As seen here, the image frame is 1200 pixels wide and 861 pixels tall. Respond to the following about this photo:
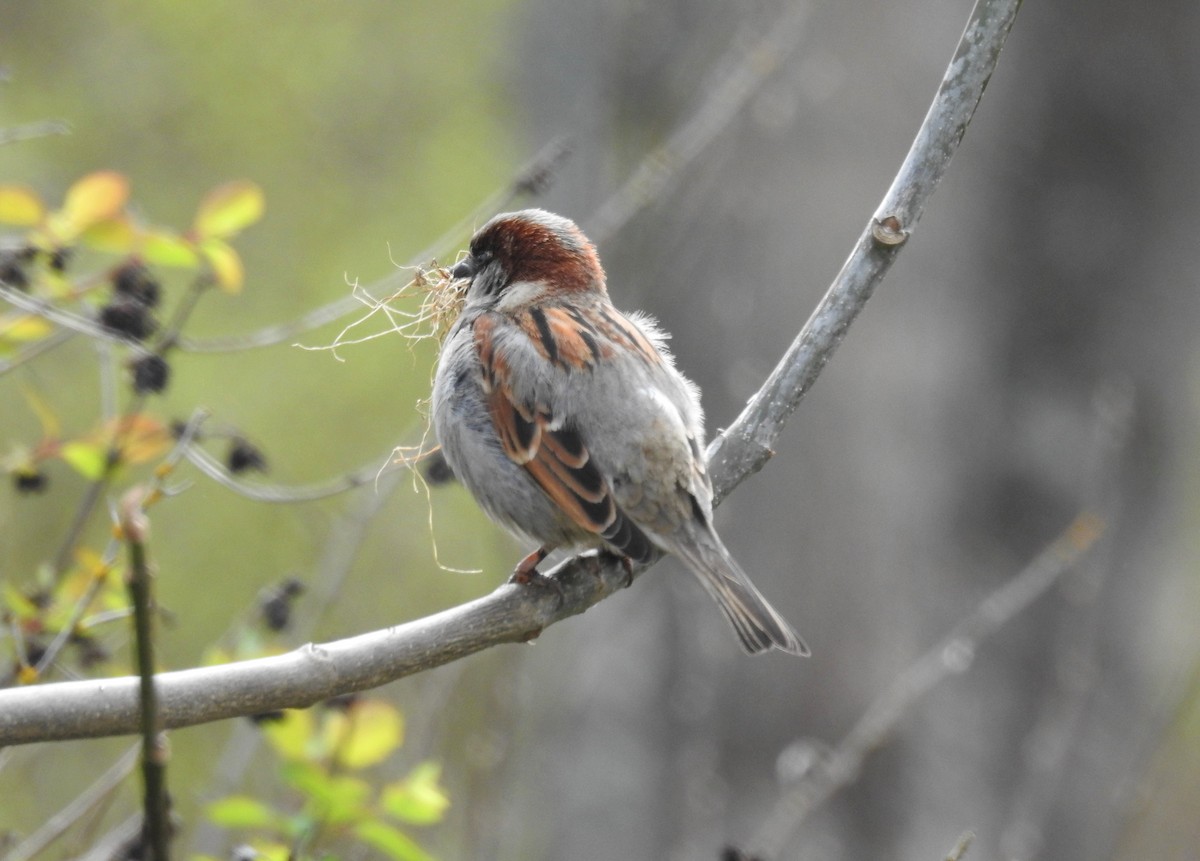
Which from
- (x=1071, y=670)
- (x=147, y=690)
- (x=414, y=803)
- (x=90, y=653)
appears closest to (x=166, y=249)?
(x=90, y=653)

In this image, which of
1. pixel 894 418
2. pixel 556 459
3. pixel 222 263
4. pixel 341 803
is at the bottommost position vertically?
pixel 341 803

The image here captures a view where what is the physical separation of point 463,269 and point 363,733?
1.66m

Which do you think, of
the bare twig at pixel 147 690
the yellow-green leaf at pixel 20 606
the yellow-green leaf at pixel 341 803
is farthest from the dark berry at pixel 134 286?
the bare twig at pixel 147 690

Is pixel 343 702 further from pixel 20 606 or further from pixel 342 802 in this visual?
pixel 20 606

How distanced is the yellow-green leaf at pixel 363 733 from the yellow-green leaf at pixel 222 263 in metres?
1.07

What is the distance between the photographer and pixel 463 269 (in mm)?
4027

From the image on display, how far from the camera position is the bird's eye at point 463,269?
4.02m

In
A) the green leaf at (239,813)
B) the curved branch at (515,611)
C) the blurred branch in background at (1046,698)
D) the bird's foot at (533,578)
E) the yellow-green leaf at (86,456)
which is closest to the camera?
the curved branch at (515,611)

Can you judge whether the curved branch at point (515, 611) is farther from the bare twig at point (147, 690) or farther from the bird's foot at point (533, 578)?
the bare twig at point (147, 690)

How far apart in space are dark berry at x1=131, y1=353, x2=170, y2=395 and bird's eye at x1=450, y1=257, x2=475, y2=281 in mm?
1297

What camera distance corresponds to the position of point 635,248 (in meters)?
4.73

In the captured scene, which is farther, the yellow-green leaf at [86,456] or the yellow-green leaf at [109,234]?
the yellow-green leaf at [86,456]

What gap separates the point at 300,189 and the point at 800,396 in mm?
7979

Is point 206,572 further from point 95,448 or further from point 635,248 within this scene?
point 95,448
